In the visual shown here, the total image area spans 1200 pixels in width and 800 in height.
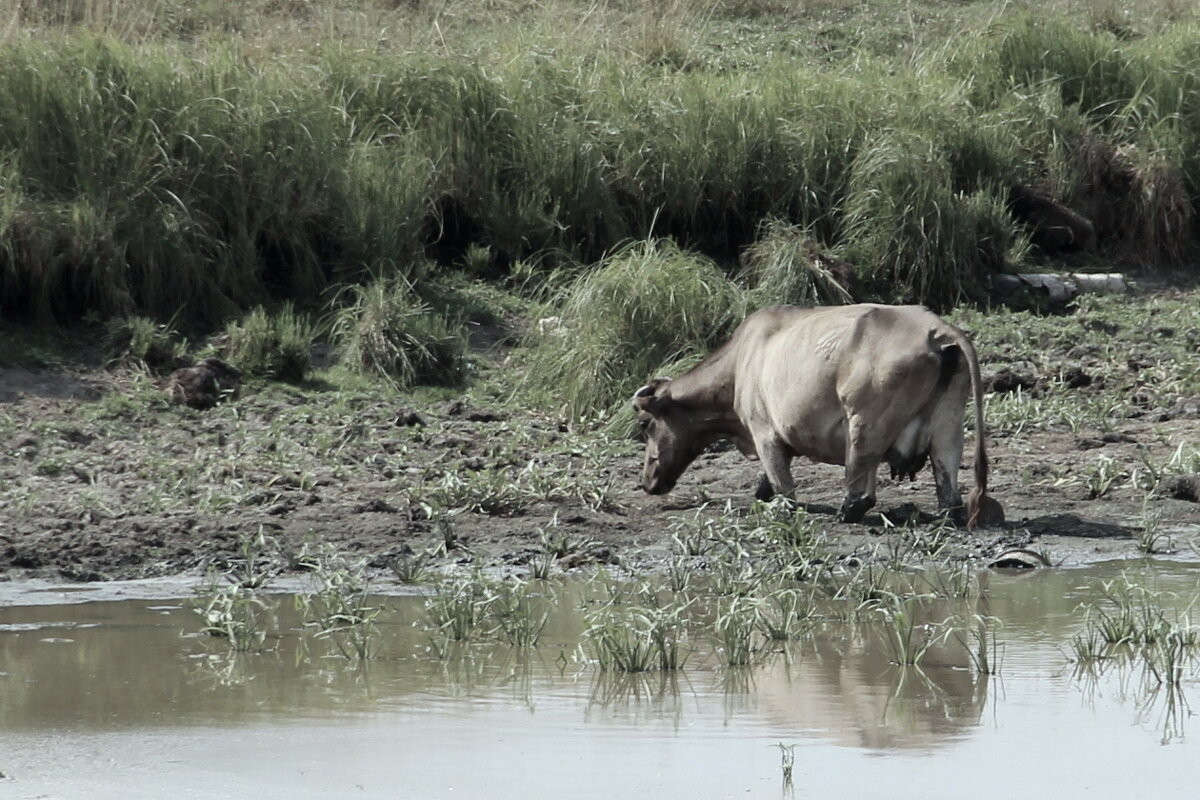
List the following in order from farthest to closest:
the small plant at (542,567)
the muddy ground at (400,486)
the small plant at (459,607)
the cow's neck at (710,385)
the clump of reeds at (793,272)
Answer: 1. the clump of reeds at (793,272)
2. the cow's neck at (710,385)
3. the muddy ground at (400,486)
4. the small plant at (542,567)
5. the small plant at (459,607)

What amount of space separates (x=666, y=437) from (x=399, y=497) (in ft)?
4.93

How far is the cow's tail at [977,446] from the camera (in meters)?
8.37

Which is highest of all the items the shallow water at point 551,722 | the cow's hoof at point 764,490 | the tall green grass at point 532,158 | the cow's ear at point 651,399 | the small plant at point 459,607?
the tall green grass at point 532,158

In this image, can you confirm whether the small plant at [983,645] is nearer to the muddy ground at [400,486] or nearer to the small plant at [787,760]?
the small plant at [787,760]

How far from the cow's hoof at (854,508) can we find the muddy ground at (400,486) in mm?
52

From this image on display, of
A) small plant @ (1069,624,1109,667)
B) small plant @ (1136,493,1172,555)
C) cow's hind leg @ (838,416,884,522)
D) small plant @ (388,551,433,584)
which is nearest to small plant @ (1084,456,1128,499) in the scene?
small plant @ (1136,493,1172,555)

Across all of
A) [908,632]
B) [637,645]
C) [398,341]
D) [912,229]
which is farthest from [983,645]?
[912,229]

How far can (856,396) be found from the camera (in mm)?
8609

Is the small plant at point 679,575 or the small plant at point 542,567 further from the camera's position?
the small plant at point 542,567

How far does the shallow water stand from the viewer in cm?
491

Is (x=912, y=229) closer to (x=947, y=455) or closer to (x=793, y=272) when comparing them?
(x=793, y=272)

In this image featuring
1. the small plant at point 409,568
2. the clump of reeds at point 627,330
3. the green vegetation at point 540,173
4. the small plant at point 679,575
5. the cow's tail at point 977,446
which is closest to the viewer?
the small plant at point 679,575

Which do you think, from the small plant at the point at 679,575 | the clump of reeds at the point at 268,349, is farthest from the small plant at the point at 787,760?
the clump of reeds at the point at 268,349

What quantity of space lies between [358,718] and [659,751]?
989 mm
